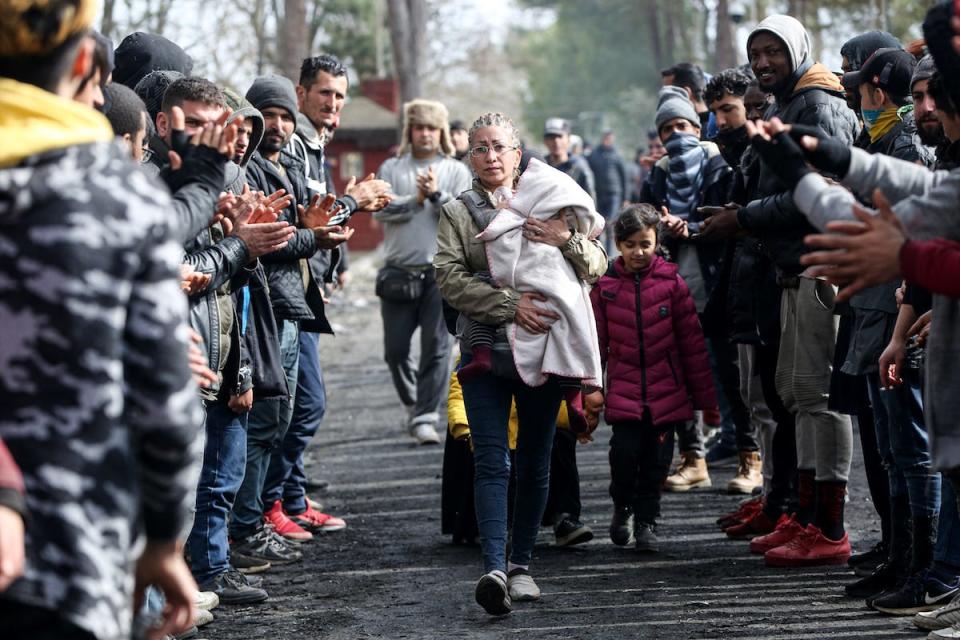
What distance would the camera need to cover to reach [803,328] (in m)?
7.00

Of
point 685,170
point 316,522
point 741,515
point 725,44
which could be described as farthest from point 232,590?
point 725,44

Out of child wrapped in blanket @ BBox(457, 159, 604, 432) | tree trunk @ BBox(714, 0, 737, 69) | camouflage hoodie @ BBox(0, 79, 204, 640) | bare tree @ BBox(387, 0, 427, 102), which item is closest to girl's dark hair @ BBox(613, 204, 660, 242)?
child wrapped in blanket @ BBox(457, 159, 604, 432)

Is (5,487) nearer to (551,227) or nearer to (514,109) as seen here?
(551,227)

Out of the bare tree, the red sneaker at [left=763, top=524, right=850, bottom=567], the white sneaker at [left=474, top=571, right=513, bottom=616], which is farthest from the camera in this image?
the bare tree

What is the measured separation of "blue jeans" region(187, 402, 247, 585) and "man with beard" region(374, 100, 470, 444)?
4.45 meters

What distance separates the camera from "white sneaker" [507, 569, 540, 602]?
254 inches

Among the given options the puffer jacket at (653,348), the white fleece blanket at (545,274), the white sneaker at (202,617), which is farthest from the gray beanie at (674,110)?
the white sneaker at (202,617)

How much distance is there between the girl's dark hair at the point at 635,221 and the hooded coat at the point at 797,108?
0.80m

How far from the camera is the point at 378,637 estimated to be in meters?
5.94

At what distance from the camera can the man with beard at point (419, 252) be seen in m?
11.0

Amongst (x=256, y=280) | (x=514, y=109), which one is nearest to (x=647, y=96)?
(x=514, y=109)

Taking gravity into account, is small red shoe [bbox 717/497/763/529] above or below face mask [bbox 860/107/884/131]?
below

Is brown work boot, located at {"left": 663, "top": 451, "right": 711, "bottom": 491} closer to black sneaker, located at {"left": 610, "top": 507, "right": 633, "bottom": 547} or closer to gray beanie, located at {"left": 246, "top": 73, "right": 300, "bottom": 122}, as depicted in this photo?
black sneaker, located at {"left": 610, "top": 507, "right": 633, "bottom": 547}

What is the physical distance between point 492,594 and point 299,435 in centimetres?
235
